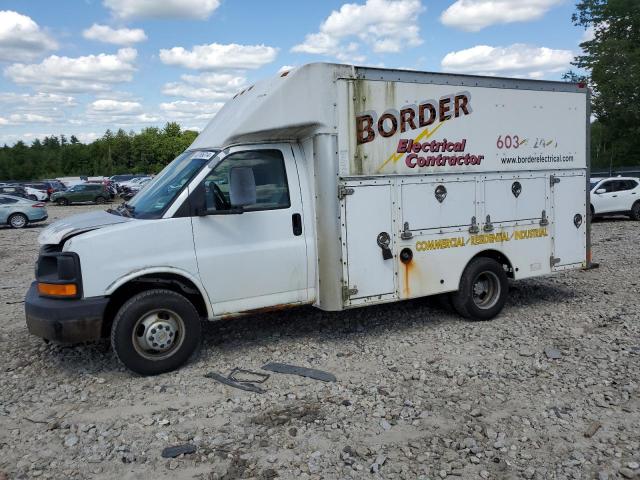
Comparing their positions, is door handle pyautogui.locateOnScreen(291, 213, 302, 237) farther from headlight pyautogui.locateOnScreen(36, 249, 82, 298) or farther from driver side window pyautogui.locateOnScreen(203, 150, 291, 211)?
headlight pyautogui.locateOnScreen(36, 249, 82, 298)

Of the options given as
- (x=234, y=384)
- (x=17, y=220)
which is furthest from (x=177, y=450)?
(x=17, y=220)

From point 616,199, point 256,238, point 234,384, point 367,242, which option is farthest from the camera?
point 616,199

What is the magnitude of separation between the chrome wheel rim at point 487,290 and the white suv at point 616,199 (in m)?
13.7

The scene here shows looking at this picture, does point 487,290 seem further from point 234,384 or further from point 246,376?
point 234,384

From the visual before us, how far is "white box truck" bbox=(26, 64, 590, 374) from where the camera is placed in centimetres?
540

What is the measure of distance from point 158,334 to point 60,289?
0.96 meters

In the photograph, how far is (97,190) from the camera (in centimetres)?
3900

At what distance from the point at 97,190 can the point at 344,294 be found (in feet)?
119

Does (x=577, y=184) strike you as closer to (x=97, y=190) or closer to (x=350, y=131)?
(x=350, y=131)

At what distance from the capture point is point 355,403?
4891 mm

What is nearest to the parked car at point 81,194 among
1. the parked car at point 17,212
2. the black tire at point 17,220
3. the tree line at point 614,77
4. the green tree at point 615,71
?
the parked car at point 17,212

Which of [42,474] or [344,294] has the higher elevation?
[344,294]

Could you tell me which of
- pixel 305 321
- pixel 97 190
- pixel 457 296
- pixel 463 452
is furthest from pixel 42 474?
pixel 97 190

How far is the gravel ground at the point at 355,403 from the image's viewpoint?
3986 mm
